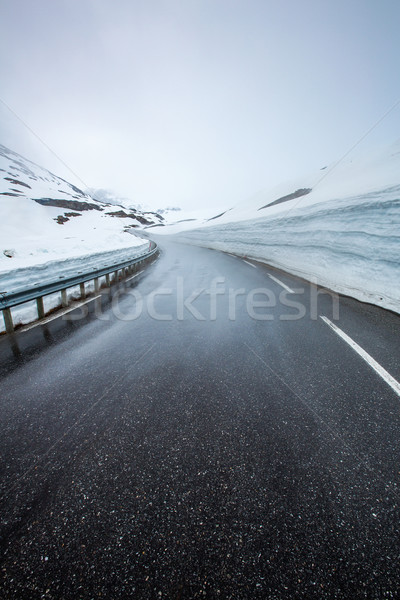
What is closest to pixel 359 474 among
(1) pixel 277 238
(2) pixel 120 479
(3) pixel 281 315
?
(2) pixel 120 479

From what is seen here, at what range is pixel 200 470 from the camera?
1.94 m

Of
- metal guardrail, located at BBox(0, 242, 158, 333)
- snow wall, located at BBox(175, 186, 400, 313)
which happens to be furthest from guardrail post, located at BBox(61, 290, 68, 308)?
snow wall, located at BBox(175, 186, 400, 313)

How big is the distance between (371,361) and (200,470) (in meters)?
2.92

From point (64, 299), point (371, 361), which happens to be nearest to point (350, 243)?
point (371, 361)

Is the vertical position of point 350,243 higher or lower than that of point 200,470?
higher

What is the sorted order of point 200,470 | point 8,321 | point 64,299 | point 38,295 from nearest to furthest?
point 200,470 → point 8,321 → point 38,295 → point 64,299

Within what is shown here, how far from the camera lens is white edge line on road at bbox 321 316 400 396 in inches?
115

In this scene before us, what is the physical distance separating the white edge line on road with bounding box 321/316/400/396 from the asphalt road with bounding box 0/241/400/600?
2.7 inches

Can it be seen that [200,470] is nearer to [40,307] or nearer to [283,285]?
[40,307]

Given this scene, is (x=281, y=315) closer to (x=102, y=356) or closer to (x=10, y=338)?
(x=102, y=356)

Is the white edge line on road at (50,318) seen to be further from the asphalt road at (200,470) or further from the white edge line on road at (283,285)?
the white edge line on road at (283,285)

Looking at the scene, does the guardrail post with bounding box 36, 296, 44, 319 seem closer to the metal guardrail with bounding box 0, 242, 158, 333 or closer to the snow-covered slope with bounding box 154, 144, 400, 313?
the metal guardrail with bounding box 0, 242, 158, 333

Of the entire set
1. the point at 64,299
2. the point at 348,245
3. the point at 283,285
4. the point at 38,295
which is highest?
the point at 348,245

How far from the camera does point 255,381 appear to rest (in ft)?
10.0
